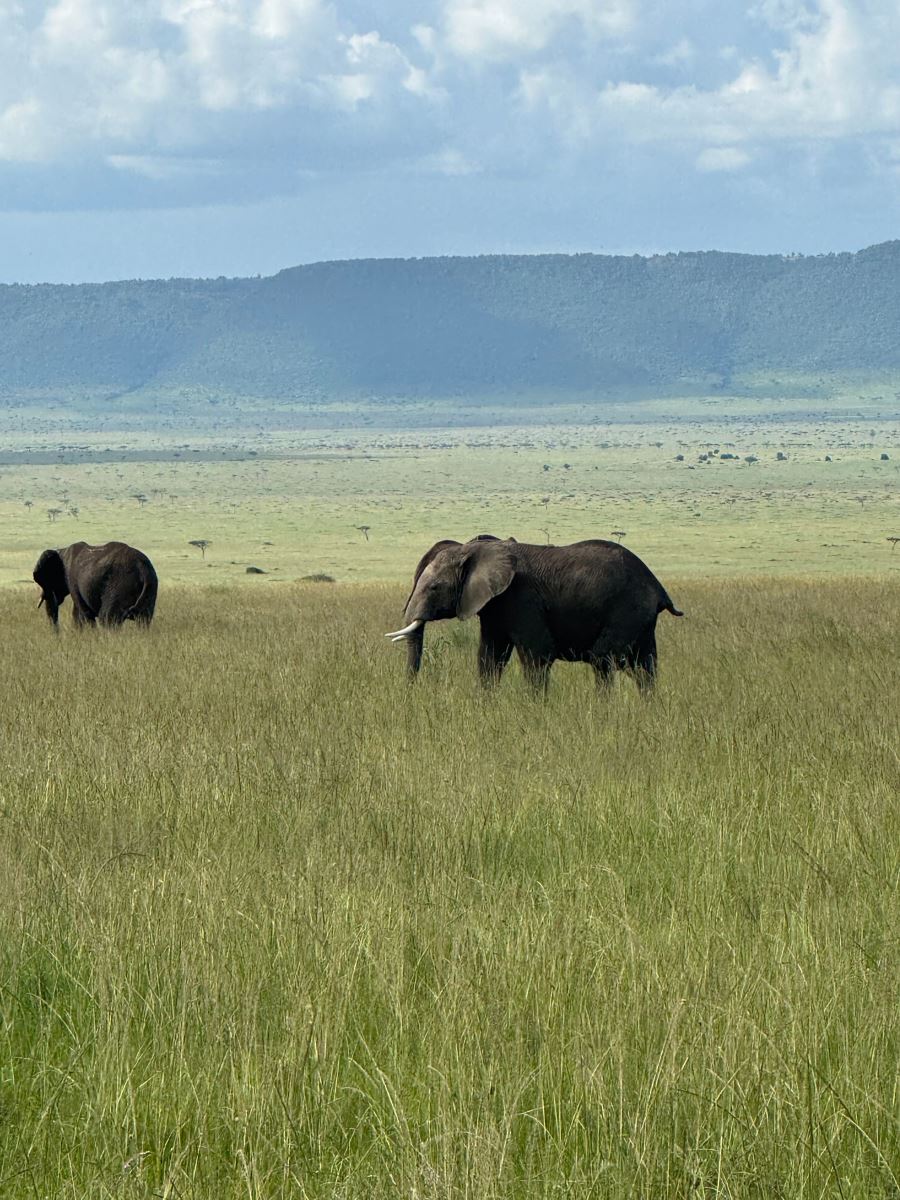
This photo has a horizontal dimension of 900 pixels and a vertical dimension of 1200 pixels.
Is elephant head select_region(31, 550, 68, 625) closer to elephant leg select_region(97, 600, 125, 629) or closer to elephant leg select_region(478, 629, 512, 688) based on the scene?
elephant leg select_region(97, 600, 125, 629)

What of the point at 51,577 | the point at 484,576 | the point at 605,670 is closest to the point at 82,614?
the point at 51,577

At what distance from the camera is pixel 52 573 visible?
1758 cm

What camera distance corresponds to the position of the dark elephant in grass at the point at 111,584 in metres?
16.6

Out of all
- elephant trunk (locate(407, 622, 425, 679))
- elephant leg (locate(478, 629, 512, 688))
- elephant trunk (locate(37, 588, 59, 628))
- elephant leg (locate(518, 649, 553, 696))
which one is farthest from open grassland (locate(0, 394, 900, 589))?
elephant leg (locate(518, 649, 553, 696))

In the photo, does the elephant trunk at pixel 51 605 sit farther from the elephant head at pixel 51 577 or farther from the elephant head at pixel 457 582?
the elephant head at pixel 457 582

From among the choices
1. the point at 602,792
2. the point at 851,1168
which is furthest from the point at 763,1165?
the point at 602,792

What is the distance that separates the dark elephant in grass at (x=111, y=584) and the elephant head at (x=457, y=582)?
5640 millimetres

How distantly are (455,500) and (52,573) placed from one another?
49.6 metres

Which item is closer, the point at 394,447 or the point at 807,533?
the point at 807,533

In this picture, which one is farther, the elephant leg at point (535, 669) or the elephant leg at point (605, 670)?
the elephant leg at point (605, 670)

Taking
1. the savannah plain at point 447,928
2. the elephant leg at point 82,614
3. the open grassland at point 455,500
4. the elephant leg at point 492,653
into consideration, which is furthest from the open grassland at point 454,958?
the open grassland at point 455,500

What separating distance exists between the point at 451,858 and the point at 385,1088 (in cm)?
225

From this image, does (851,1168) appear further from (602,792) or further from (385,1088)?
(602,792)

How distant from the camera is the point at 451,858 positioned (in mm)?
5941
